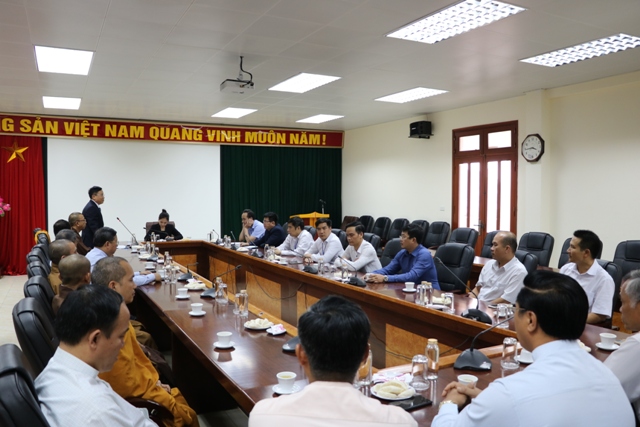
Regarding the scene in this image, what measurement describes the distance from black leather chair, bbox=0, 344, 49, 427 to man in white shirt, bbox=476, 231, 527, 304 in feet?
9.94

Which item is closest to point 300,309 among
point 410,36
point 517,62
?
point 410,36

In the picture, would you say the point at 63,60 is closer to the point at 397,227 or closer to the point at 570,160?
the point at 397,227

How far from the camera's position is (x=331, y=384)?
1078 mm

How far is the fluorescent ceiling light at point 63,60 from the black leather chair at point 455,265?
3767mm

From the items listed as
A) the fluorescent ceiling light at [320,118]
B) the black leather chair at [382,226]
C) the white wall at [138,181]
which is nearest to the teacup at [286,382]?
the fluorescent ceiling light at [320,118]

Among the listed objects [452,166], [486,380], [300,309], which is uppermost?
[452,166]

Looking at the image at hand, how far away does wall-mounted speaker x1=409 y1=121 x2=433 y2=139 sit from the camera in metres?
8.09

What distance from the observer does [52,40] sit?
4191 millimetres

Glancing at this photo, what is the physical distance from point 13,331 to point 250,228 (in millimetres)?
3488

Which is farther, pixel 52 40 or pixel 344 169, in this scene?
pixel 344 169

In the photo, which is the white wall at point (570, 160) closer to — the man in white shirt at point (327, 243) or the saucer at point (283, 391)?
the man in white shirt at point (327, 243)

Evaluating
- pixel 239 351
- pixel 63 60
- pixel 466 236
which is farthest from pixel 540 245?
pixel 63 60

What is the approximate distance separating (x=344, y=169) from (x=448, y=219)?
340 centimetres

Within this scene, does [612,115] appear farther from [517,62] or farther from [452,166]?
[452,166]
